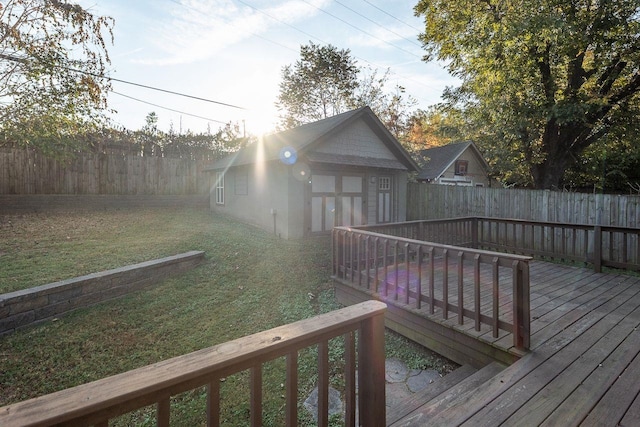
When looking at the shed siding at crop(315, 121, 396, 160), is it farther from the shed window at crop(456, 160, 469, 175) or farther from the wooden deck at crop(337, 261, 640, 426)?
the shed window at crop(456, 160, 469, 175)

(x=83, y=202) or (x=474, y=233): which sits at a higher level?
(x=83, y=202)

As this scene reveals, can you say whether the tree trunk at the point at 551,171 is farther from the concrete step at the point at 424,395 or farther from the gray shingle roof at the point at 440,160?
the concrete step at the point at 424,395

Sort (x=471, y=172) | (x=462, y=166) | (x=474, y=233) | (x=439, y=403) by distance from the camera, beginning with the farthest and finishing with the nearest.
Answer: (x=471, y=172) < (x=462, y=166) < (x=474, y=233) < (x=439, y=403)

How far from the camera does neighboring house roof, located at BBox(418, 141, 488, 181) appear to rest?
58.2 ft

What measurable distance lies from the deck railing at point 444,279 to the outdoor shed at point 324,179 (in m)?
4.12

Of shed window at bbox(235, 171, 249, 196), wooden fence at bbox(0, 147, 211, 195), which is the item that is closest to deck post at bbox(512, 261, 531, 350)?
shed window at bbox(235, 171, 249, 196)

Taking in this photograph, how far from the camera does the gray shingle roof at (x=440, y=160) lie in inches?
699

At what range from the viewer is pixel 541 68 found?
11.4 m

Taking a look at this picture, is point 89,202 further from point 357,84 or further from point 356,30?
point 357,84

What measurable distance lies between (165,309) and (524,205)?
10.0 meters

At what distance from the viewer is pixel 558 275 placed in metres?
5.61

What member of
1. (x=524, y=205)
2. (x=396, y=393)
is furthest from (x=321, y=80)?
(x=396, y=393)

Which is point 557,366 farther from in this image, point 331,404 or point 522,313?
point 331,404

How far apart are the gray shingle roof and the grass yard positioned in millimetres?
10744
